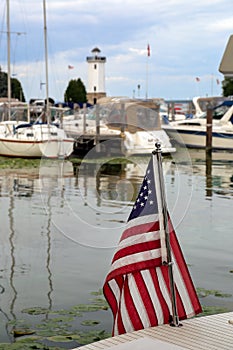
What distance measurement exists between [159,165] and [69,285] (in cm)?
347

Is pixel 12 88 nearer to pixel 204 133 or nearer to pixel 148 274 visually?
pixel 204 133

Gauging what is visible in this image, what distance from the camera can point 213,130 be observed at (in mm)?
35656

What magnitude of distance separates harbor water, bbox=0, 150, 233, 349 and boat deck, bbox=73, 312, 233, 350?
1.62 m

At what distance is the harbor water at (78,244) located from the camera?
699 cm

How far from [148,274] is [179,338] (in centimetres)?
55

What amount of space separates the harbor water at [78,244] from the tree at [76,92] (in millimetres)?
68254

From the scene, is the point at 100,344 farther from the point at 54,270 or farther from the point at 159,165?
the point at 54,270

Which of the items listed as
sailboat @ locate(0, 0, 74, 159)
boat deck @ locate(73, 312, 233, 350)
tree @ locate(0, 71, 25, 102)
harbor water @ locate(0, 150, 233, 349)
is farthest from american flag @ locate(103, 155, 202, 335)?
tree @ locate(0, 71, 25, 102)

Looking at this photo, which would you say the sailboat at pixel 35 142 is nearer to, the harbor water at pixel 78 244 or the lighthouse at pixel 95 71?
the harbor water at pixel 78 244

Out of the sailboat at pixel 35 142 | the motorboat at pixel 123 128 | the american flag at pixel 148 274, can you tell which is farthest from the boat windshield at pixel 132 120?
the american flag at pixel 148 274

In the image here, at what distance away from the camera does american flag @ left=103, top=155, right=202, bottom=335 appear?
16.0 feet

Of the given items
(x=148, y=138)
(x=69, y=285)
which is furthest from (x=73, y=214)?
(x=148, y=138)

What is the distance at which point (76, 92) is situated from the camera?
8956cm

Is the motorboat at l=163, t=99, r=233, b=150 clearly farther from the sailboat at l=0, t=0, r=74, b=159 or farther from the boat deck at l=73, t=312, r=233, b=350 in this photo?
the boat deck at l=73, t=312, r=233, b=350
